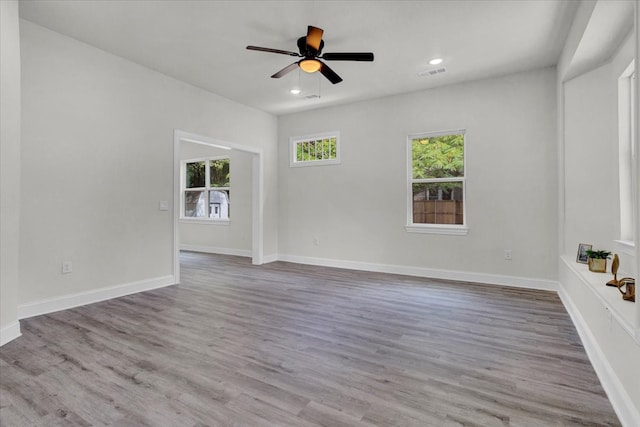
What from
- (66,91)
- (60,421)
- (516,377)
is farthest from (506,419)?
(66,91)

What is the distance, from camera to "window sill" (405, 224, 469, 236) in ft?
16.1

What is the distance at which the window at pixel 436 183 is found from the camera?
4.98 meters

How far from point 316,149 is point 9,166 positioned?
4.47 m

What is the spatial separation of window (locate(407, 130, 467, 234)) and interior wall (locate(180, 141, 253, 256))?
3531 mm

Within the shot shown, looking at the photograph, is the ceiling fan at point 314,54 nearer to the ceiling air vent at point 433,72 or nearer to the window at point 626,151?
the ceiling air vent at point 433,72

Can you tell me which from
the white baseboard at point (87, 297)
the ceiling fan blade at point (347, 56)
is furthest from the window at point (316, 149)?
the white baseboard at point (87, 297)

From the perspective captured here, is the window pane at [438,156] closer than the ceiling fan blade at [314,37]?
No

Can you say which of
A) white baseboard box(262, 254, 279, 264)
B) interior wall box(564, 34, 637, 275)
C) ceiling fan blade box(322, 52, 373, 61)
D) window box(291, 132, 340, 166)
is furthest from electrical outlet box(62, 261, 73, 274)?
interior wall box(564, 34, 637, 275)

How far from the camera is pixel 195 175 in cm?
831

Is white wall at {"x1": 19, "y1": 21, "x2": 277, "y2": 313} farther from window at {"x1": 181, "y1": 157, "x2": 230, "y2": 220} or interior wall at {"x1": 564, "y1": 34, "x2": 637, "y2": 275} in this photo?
interior wall at {"x1": 564, "y1": 34, "x2": 637, "y2": 275}

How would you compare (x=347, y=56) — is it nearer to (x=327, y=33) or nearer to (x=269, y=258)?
(x=327, y=33)

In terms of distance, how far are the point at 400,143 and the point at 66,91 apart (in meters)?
4.45

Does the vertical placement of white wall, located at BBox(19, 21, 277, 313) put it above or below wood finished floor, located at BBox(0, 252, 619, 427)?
above

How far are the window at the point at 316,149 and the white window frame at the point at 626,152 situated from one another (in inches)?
152
